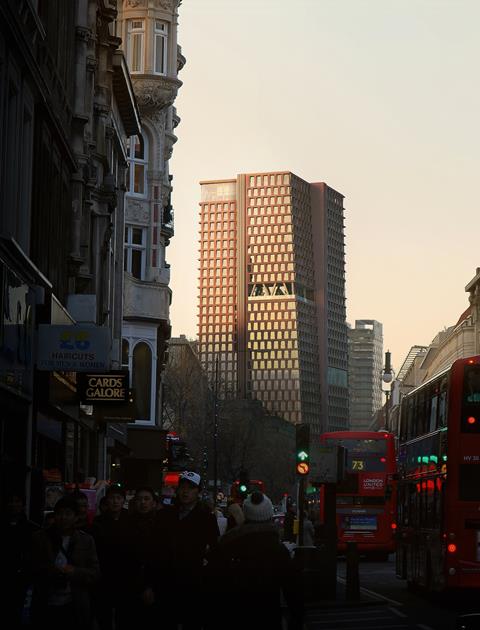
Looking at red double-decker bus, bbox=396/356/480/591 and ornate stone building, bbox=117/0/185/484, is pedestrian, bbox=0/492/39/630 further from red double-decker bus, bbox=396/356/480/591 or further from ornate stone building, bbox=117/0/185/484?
ornate stone building, bbox=117/0/185/484

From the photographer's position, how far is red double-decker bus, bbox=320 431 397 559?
4797 cm

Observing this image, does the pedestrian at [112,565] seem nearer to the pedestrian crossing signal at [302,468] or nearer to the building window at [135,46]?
the pedestrian crossing signal at [302,468]

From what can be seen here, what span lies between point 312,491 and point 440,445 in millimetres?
45555

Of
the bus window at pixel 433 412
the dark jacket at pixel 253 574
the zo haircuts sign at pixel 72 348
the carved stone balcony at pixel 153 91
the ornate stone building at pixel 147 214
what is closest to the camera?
the dark jacket at pixel 253 574

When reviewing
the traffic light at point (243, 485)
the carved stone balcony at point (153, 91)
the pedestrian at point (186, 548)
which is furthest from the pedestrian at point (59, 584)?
the carved stone balcony at point (153, 91)

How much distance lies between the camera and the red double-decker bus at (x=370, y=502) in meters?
48.0

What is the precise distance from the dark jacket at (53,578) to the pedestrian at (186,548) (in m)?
0.66

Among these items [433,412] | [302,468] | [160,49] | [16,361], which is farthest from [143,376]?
[16,361]

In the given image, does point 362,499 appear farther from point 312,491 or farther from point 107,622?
point 107,622

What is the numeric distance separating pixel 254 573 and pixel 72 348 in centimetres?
1542

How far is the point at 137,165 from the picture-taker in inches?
2820

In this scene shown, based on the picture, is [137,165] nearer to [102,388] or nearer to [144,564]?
[102,388]

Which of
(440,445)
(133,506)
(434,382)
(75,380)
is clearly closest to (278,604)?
(133,506)

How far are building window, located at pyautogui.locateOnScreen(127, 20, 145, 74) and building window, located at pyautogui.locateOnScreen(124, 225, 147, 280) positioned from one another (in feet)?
25.4
